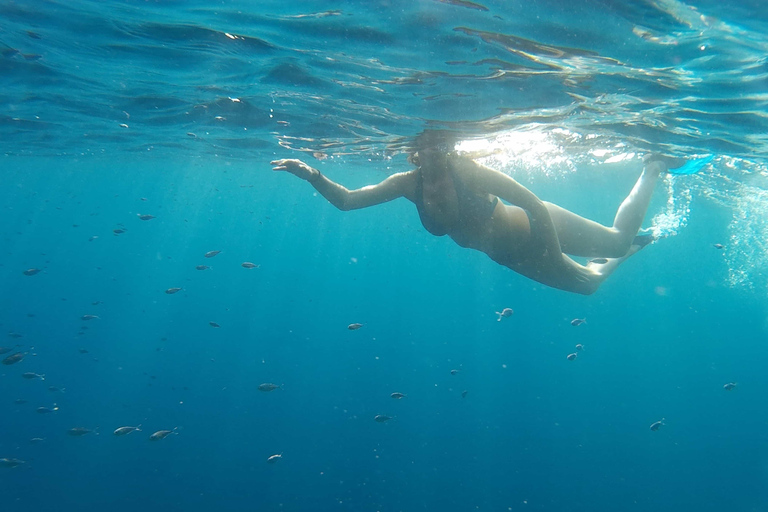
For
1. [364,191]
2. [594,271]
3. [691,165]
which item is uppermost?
[691,165]

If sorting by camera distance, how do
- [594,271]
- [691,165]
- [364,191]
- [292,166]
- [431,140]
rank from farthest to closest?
[431,140] → [691,165] → [594,271] → [364,191] → [292,166]

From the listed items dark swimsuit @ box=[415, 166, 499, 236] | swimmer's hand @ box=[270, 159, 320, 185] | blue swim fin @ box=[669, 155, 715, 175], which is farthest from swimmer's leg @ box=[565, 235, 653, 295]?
swimmer's hand @ box=[270, 159, 320, 185]

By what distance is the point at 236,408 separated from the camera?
30391mm

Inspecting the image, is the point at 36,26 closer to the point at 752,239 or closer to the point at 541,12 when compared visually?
the point at 541,12

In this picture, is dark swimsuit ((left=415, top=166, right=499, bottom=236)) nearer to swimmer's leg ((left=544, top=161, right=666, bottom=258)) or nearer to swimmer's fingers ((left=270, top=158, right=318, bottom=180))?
swimmer's leg ((left=544, top=161, right=666, bottom=258))

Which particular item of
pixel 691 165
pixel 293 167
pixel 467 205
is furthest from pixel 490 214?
pixel 691 165

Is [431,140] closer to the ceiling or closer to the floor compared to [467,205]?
closer to the floor

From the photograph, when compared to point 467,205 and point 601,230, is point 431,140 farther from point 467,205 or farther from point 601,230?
point 467,205

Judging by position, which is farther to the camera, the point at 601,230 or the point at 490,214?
the point at 601,230

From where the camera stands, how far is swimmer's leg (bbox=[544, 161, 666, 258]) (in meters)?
7.41

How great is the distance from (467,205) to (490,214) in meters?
0.40

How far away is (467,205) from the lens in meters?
6.38

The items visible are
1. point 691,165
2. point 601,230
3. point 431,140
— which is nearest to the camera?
point 601,230

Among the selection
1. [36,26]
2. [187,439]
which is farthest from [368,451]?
[36,26]
